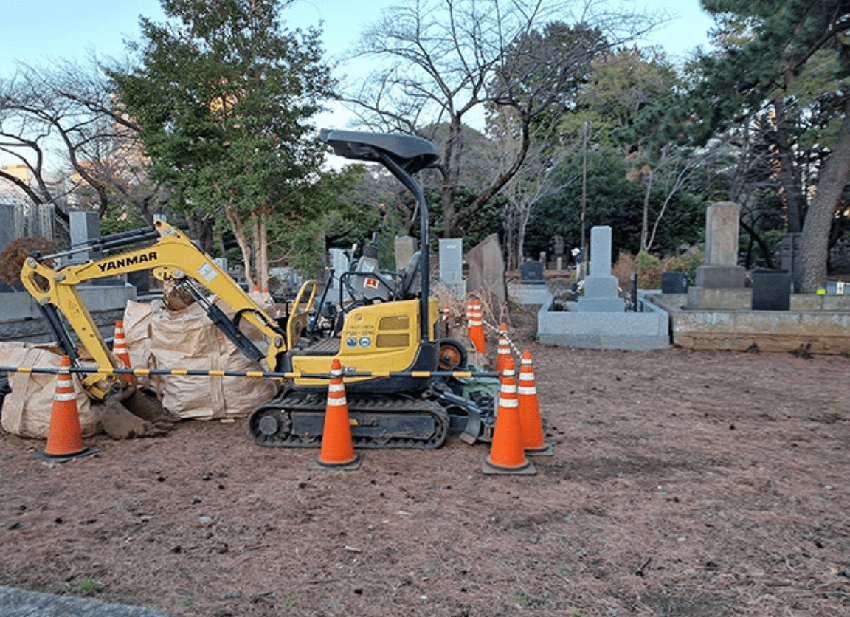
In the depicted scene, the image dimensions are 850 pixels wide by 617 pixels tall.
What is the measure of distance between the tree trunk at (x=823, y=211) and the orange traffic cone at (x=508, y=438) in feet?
46.1

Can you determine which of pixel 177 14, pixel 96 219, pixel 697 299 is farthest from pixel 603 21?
pixel 96 219

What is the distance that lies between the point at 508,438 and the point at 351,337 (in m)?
1.61

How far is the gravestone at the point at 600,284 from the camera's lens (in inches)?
501

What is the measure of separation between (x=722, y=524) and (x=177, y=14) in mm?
16067

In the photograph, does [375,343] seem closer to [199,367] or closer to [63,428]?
[199,367]

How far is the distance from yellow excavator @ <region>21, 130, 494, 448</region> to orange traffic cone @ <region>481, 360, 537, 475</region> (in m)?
0.59

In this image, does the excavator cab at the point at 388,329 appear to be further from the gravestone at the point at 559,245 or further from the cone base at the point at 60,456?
the gravestone at the point at 559,245

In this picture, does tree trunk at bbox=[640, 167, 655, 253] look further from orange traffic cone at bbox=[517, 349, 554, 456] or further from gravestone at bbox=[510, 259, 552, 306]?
orange traffic cone at bbox=[517, 349, 554, 456]

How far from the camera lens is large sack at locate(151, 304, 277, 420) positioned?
238 inches

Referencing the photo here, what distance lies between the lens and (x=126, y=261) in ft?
18.6

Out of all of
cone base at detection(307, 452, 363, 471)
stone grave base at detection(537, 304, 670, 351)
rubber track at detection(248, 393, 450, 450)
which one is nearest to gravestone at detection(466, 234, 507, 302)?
stone grave base at detection(537, 304, 670, 351)

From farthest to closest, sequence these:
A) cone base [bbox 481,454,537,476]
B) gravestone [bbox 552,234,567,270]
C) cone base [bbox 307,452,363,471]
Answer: gravestone [bbox 552,234,567,270], cone base [bbox 307,452,363,471], cone base [bbox 481,454,537,476]

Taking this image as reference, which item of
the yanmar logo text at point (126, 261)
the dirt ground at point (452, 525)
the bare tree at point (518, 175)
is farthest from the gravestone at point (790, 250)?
the yanmar logo text at point (126, 261)

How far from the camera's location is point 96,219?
12.7 meters
